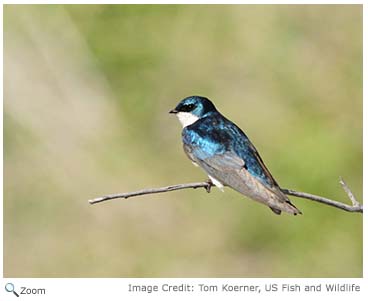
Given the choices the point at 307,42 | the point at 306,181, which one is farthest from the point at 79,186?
the point at 307,42

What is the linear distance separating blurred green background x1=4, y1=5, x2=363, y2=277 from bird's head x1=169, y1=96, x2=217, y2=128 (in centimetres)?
66

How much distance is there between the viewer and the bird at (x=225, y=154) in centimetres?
195

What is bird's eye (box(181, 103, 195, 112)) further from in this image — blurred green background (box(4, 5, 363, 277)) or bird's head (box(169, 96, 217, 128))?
blurred green background (box(4, 5, 363, 277))

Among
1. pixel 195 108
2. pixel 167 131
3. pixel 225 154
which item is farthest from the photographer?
pixel 167 131

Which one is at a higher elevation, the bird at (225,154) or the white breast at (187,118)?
the white breast at (187,118)

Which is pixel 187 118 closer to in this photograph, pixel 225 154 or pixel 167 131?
pixel 225 154

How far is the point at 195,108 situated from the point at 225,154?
0.26 m

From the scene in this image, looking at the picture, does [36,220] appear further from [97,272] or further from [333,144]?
[333,144]

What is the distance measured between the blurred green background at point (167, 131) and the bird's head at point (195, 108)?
66 cm

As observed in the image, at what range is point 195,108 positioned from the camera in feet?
7.68
